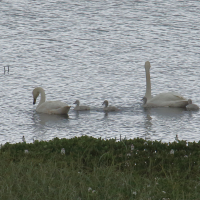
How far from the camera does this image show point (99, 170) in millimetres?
8234

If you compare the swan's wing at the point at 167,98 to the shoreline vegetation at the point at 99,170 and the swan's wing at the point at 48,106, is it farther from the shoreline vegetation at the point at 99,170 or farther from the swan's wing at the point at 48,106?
the shoreline vegetation at the point at 99,170

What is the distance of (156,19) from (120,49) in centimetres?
766

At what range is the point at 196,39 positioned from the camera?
2672 cm

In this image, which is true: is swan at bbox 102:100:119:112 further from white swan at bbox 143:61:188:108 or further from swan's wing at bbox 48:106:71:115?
white swan at bbox 143:61:188:108

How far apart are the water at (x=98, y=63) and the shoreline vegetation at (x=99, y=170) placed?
3183 millimetres

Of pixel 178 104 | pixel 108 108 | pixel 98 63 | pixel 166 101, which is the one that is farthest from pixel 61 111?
pixel 98 63

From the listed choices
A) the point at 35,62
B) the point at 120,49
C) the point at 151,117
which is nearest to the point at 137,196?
the point at 151,117

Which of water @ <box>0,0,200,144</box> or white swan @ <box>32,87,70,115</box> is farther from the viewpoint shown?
white swan @ <box>32,87,70,115</box>

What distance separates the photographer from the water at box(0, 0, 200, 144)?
14242mm

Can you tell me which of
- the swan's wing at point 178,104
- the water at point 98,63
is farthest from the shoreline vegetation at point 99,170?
the swan's wing at point 178,104

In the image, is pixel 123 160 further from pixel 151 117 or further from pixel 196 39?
pixel 196 39

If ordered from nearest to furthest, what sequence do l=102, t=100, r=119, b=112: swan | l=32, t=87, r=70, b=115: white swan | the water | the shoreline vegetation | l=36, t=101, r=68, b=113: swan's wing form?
the shoreline vegetation → the water → l=102, t=100, r=119, b=112: swan → l=32, t=87, r=70, b=115: white swan → l=36, t=101, r=68, b=113: swan's wing

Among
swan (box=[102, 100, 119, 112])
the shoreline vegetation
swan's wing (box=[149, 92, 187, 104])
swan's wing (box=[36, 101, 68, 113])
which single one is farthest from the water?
the shoreline vegetation

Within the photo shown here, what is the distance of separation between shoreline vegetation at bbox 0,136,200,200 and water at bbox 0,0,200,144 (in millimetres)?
3183
